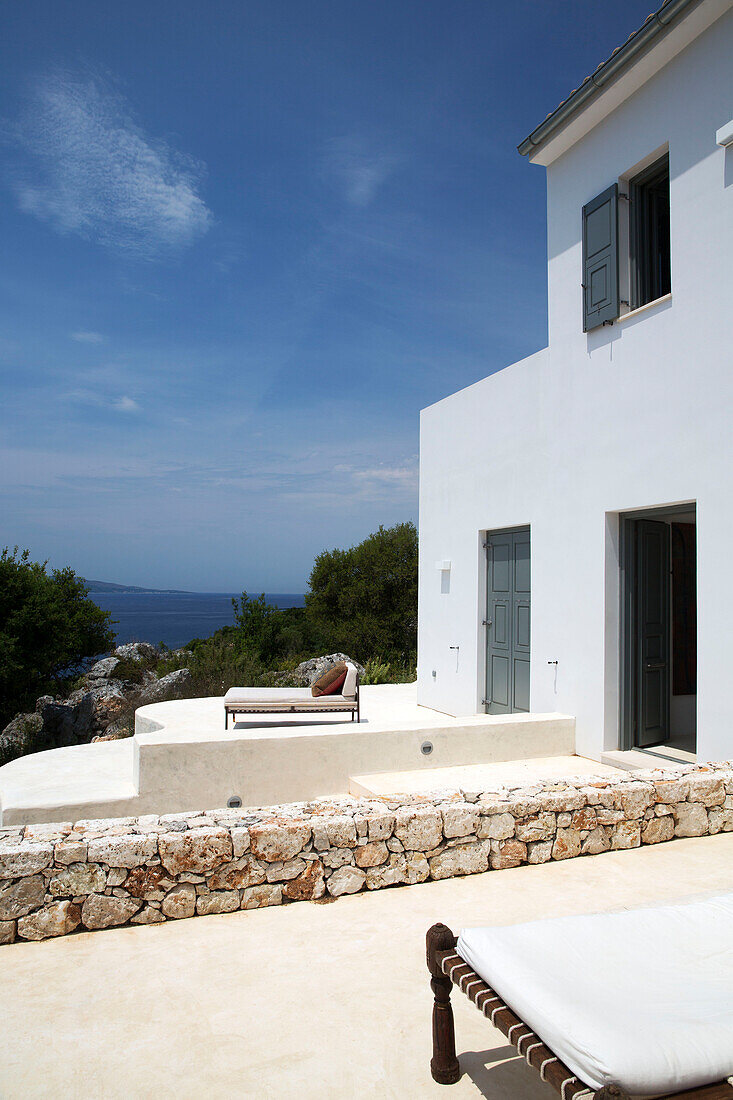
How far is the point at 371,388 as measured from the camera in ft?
99.7

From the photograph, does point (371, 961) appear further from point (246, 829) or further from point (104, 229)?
point (104, 229)

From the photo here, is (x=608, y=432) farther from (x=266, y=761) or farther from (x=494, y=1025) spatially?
(x=494, y=1025)

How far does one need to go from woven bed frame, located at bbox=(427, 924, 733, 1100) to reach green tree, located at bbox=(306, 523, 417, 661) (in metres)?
18.0

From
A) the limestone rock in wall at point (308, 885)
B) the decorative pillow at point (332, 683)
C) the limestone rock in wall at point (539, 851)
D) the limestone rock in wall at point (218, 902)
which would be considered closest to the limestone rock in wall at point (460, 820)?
the limestone rock in wall at point (539, 851)

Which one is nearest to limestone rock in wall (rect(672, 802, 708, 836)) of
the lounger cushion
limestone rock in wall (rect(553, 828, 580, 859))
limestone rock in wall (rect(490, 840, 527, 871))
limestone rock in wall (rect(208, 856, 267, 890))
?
limestone rock in wall (rect(553, 828, 580, 859))

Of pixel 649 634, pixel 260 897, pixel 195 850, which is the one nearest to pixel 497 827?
pixel 260 897

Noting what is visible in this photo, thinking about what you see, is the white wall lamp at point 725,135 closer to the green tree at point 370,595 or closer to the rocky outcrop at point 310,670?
the rocky outcrop at point 310,670

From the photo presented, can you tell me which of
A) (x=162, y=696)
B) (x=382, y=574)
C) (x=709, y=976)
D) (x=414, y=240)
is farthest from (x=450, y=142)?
(x=709, y=976)

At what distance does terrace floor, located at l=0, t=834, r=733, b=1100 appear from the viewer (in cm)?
236

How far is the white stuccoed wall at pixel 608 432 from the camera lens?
5891 millimetres

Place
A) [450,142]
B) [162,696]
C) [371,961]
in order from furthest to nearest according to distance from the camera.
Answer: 1. [162,696]
2. [450,142]
3. [371,961]

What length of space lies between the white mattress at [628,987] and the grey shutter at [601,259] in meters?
6.01

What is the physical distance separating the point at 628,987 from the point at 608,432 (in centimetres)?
589

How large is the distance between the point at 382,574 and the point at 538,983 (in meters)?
19.0
